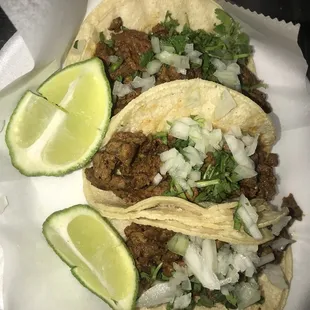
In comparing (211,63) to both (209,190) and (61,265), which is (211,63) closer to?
(209,190)

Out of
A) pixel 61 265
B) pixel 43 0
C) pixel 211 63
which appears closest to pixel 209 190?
pixel 211 63

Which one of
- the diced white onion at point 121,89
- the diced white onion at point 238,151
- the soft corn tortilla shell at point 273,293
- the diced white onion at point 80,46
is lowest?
the soft corn tortilla shell at point 273,293

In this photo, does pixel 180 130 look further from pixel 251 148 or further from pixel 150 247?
pixel 150 247

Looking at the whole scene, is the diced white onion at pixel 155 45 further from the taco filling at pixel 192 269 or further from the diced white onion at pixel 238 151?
the taco filling at pixel 192 269

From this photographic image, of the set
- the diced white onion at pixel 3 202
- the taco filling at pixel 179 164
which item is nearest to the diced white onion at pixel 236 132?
the taco filling at pixel 179 164

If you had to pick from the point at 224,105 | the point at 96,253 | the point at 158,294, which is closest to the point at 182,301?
the point at 158,294
